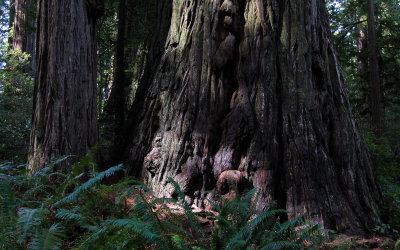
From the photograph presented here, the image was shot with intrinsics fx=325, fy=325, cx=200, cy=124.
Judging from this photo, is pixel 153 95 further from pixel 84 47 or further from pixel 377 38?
pixel 377 38

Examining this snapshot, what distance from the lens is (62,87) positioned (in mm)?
4684

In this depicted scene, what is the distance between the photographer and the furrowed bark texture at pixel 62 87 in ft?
15.0

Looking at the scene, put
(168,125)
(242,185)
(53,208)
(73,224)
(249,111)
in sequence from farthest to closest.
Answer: (168,125) < (249,111) < (242,185) < (53,208) < (73,224)

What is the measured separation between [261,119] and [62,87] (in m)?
2.86

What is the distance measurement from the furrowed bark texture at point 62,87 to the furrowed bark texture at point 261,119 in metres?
0.91

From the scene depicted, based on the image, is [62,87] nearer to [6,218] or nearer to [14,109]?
[6,218]

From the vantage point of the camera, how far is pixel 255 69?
4559mm

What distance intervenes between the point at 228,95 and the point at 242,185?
1304 mm

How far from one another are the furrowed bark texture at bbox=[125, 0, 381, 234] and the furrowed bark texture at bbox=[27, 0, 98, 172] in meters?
0.91

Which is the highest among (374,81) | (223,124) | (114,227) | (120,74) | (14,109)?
(374,81)

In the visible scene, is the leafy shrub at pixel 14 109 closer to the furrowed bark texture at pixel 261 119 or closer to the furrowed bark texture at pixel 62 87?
the furrowed bark texture at pixel 62 87

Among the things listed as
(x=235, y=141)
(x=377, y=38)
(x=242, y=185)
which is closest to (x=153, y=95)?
(x=235, y=141)

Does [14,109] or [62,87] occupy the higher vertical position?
[14,109]

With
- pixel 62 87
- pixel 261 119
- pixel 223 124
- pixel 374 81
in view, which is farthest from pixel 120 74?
pixel 374 81
